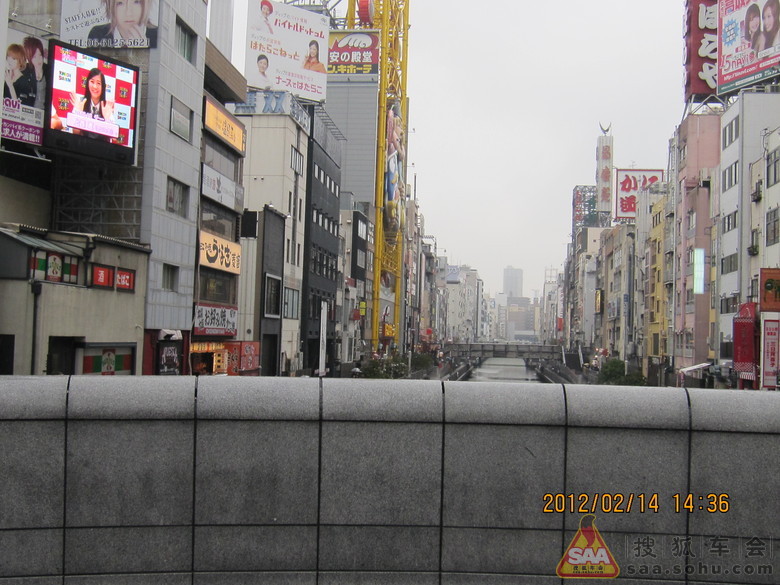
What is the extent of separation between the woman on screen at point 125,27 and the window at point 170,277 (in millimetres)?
10505

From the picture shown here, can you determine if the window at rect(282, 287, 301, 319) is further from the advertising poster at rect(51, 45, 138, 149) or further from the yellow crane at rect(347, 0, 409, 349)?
the yellow crane at rect(347, 0, 409, 349)

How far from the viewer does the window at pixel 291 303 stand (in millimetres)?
61719

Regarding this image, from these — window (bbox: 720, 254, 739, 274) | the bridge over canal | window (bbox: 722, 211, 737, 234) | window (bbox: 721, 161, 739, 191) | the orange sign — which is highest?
window (bbox: 721, 161, 739, 191)

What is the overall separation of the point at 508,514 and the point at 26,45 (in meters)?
31.6

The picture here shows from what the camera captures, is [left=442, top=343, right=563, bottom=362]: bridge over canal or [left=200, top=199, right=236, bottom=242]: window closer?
[left=200, top=199, right=236, bottom=242]: window

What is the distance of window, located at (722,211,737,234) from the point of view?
55.6 m

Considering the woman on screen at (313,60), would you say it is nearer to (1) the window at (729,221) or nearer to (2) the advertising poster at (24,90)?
(1) the window at (729,221)

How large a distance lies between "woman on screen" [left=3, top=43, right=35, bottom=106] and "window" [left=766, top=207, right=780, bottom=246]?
40.0 m

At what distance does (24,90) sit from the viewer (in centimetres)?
3203

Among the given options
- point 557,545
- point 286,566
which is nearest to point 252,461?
point 286,566

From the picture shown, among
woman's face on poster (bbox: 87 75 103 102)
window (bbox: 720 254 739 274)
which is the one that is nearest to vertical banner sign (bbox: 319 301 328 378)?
window (bbox: 720 254 739 274)

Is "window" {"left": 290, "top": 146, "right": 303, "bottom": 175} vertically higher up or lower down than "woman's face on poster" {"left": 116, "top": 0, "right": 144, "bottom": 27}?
lower down

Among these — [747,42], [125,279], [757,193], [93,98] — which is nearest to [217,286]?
[125,279]

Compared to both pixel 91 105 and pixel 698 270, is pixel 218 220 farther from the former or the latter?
pixel 698 270
